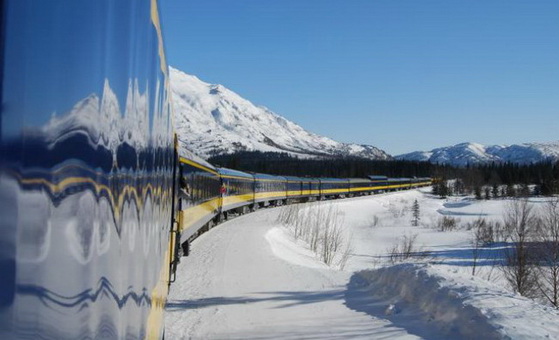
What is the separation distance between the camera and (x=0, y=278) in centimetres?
91

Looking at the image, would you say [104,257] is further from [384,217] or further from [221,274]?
[384,217]

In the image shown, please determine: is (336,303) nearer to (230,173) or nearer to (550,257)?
(550,257)

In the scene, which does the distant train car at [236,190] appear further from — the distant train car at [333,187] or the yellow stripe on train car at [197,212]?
the distant train car at [333,187]

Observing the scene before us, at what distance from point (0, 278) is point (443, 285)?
906 cm

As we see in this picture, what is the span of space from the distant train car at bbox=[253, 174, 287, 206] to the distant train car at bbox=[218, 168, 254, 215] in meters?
1.10

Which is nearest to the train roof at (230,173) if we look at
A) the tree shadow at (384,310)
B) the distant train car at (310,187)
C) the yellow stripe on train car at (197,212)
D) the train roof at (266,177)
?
the train roof at (266,177)

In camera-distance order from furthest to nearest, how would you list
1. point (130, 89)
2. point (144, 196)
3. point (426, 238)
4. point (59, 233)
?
point (426, 238), point (144, 196), point (130, 89), point (59, 233)

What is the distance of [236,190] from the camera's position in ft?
102

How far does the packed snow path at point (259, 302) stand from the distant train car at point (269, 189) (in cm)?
2156

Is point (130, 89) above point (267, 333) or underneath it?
above

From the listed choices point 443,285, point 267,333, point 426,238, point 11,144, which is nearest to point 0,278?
point 11,144

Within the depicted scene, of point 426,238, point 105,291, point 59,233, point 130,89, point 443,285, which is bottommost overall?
point 426,238

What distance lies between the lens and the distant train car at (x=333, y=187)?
56.4m

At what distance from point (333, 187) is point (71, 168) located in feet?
194
